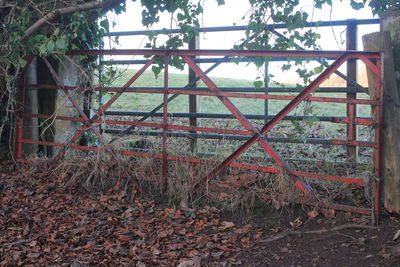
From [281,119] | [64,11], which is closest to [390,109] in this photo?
[281,119]

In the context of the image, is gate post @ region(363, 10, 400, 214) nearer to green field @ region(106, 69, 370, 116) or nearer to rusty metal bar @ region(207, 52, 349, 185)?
rusty metal bar @ region(207, 52, 349, 185)

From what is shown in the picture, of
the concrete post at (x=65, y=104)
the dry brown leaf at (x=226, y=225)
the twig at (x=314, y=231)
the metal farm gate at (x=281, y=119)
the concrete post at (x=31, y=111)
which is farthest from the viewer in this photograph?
the concrete post at (x=65, y=104)

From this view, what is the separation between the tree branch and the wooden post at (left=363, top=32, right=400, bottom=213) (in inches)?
124

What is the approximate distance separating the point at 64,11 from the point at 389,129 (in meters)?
4.12

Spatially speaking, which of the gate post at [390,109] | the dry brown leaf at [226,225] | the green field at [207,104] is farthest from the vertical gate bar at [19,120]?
the green field at [207,104]

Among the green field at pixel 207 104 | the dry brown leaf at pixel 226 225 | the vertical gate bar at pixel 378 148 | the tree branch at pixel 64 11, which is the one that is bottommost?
the dry brown leaf at pixel 226 225

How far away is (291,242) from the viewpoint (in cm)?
456

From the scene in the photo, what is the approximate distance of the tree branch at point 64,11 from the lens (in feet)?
19.3

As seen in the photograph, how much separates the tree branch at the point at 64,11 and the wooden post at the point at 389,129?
3.14 metres

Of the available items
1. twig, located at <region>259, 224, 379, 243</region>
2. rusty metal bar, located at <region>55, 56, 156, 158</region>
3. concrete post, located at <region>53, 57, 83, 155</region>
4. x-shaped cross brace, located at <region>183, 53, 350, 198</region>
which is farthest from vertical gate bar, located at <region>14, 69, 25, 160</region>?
twig, located at <region>259, 224, 379, 243</region>

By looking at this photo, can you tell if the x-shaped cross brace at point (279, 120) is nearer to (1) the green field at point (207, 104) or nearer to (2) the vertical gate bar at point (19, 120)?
(2) the vertical gate bar at point (19, 120)

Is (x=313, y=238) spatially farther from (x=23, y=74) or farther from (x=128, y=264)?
(x=23, y=74)

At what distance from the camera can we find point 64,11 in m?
5.98

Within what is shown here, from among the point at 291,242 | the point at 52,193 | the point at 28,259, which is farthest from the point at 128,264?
the point at 52,193
